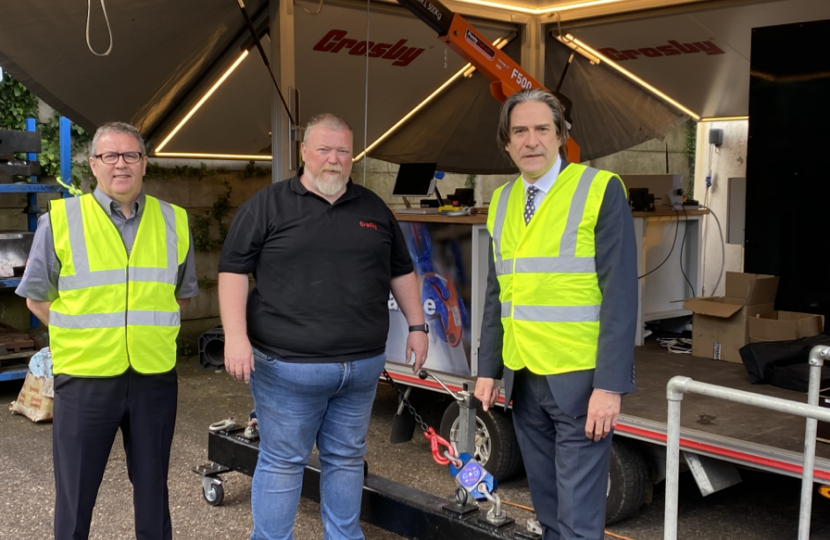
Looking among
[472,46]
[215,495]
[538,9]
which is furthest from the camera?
[538,9]

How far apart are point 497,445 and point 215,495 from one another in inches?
63.8

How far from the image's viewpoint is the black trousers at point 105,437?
10.1ft

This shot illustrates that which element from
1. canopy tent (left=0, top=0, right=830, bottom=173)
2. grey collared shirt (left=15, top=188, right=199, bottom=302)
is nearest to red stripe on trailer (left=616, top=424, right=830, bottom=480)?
grey collared shirt (left=15, top=188, right=199, bottom=302)

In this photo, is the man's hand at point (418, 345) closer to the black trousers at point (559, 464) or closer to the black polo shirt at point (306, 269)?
the black polo shirt at point (306, 269)

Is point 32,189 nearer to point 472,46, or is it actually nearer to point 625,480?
point 472,46

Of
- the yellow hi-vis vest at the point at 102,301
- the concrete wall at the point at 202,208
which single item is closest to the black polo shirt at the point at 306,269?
the yellow hi-vis vest at the point at 102,301

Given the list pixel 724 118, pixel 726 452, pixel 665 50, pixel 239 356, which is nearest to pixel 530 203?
pixel 239 356

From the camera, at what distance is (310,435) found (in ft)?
11.0

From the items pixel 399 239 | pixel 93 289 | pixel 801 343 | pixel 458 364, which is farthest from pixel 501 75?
pixel 93 289

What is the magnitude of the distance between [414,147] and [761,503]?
5.25 m

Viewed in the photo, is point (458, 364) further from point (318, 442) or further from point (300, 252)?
point (300, 252)

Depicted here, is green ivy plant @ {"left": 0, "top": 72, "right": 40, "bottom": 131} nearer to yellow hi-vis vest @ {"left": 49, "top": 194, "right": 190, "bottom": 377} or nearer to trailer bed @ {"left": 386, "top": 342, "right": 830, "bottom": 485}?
trailer bed @ {"left": 386, "top": 342, "right": 830, "bottom": 485}

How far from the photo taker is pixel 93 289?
3092mm

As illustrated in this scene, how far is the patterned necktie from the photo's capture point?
9.43ft
